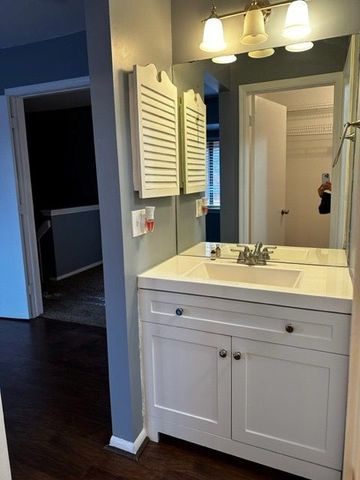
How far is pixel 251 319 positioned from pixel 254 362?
195 millimetres

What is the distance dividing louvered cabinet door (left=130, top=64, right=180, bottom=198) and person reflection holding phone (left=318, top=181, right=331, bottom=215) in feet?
2.53

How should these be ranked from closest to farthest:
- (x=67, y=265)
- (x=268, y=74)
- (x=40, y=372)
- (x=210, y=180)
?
(x=268, y=74)
(x=210, y=180)
(x=40, y=372)
(x=67, y=265)

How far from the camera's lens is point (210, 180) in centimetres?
207

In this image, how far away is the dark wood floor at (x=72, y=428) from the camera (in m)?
1.59

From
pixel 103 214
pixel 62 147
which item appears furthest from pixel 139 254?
pixel 62 147

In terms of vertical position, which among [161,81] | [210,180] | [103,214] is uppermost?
[161,81]

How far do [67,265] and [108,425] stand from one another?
10.5ft

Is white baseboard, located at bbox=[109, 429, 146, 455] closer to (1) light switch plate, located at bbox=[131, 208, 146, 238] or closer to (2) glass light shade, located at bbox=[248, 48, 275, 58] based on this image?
(1) light switch plate, located at bbox=[131, 208, 146, 238]

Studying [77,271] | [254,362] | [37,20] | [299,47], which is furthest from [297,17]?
[77,271]

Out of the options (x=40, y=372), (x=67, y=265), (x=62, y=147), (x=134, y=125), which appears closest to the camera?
(x=134, y=125)

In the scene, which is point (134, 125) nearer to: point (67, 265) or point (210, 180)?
point (210, 180)

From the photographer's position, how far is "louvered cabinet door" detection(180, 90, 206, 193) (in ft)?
6.44

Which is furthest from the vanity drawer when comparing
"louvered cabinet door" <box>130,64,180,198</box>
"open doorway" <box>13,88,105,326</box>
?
"open doorway" <box>13,88,105,326</box>

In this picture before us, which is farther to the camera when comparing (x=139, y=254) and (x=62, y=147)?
(x=62, y=147)
